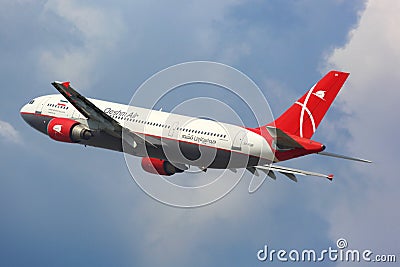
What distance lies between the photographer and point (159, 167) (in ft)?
270

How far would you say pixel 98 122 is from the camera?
77562mm

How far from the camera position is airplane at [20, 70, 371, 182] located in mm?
72562

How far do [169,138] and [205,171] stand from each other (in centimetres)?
569

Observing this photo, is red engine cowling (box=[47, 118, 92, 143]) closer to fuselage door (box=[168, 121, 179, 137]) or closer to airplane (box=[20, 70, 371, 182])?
airplane (box=[20, 70, 371, 182])

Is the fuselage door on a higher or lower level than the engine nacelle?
lower

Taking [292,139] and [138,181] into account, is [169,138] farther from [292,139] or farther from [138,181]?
[292,139]

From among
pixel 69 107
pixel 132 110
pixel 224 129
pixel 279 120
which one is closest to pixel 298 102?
pixel 279 120

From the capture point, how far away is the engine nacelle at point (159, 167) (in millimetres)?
82188

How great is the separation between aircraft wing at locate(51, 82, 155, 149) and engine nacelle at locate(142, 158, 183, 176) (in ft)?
18.1

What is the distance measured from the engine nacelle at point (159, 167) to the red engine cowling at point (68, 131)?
7.16m

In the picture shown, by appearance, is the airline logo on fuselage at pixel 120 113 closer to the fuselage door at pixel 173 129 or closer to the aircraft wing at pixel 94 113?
the aircraft wing at pixel 94 113

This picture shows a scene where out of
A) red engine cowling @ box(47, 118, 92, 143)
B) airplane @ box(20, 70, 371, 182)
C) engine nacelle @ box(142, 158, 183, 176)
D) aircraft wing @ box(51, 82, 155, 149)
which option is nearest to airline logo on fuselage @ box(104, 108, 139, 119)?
airplane @ box(20, 70, 371, 182)

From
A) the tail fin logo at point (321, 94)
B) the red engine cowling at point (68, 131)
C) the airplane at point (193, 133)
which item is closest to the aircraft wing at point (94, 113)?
the airplane at point (193, 133)

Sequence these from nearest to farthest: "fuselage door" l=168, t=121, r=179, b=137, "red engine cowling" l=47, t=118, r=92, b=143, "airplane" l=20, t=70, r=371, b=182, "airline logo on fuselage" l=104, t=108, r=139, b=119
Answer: "airplane" l=20, t=70, r=371, b=182
"fuselage door" l=168, t=121, r=179, b=137
"red engine cowling" l=47, t=118, r=92, b=143
"airline logo on fuselage" l=104, t=108, r=139, b=119
